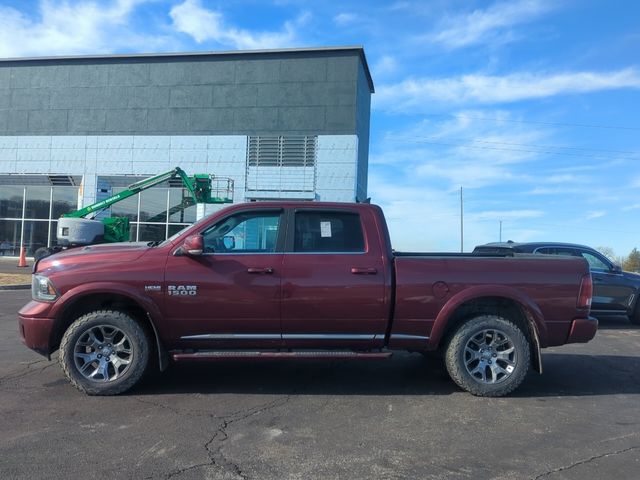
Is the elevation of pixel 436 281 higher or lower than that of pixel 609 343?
higher

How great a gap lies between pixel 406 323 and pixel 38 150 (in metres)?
28.2

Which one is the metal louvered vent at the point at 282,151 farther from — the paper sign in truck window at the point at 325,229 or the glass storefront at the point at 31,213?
the paper sign in truck window at the point at 325,229

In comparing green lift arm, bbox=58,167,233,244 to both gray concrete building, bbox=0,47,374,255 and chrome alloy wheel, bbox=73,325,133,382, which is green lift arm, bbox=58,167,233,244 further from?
chrome alloy wheel, bbox=73,325,133,382

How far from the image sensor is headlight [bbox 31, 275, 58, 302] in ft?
17.5

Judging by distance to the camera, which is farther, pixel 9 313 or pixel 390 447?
pixel 9 313

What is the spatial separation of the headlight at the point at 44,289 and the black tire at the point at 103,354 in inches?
13.8

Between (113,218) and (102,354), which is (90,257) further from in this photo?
(113,218)

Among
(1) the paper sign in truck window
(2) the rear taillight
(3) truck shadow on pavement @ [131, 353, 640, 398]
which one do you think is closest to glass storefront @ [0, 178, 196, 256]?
(3) truck shadow on pavement @ [131, 353, 640, 398]

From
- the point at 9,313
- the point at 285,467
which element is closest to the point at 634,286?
the point at 285,467

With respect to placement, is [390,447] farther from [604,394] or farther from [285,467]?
[604,394]

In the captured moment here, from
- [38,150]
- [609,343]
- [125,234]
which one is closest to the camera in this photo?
[609,343]

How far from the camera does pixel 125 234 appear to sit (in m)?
20.7

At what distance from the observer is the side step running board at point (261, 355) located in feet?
17.7

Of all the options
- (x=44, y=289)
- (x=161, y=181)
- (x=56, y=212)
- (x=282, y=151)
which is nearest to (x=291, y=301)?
(x=44, y=289)
